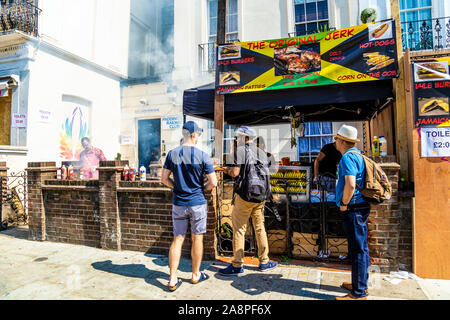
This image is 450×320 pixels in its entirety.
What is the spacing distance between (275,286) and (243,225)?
33.3 inches

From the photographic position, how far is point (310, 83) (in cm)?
459

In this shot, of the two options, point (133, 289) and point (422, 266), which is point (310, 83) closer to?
point (422, 266)

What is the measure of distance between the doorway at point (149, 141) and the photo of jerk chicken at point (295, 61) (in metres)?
7.50

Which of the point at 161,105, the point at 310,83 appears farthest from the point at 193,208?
the point at 161,105

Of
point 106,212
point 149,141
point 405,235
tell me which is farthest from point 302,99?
point 149,141

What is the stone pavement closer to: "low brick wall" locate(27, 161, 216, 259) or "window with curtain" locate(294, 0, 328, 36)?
"low brick wall" locate(27, 161, 216, 259)

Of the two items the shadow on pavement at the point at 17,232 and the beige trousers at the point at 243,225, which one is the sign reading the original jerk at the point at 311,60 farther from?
the shadow on pavement at the point at 17,232

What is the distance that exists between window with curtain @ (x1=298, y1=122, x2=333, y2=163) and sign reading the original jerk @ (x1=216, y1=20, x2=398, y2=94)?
197 inches

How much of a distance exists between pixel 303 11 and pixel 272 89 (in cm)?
686

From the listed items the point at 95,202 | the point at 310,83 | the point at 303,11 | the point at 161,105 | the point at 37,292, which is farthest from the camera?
the point at 161,105

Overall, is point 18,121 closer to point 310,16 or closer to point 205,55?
point 205,55

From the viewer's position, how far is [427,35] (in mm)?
8172

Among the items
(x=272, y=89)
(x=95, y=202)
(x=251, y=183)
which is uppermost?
(x=272, y=89)

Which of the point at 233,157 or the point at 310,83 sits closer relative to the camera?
the point at 233,157
